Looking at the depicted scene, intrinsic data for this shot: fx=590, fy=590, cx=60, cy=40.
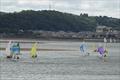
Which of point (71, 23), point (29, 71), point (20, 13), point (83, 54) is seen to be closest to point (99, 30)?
point (71, 23)

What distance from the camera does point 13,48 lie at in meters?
38.2

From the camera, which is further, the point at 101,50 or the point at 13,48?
the point at 101,50

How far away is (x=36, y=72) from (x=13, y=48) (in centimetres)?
1027

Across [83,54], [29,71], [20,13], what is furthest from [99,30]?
[29,71]

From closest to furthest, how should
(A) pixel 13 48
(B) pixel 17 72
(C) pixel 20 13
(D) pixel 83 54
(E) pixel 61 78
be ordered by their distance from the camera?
(E) pixel 61 78, (B) pixel 17 72, (A) pixel 13 48, (D) pixel 83 54, (C) pixel 20 13

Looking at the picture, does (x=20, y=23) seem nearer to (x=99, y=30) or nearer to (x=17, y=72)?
(x=99, y=30)

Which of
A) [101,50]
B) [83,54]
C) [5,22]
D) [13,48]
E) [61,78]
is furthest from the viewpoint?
[5,22]

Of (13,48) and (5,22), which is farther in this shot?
(5,22)

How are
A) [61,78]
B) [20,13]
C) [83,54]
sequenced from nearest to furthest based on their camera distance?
[61,78] < [83,54] < [20,13]

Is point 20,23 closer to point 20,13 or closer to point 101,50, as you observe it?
point 20,13

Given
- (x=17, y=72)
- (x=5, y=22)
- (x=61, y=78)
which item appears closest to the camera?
(x=61, y=78)

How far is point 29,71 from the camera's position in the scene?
28.8 metres

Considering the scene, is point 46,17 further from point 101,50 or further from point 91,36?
point 101,50

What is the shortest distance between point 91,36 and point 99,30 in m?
16.4
